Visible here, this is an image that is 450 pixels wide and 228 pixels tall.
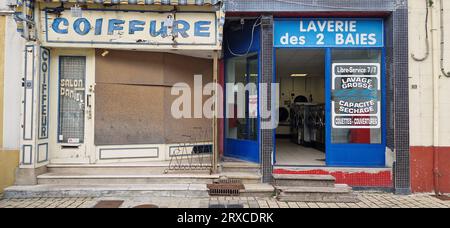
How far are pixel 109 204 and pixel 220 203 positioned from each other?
199cm

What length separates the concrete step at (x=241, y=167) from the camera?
22.8 ft

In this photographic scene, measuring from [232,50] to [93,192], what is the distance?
176 inches

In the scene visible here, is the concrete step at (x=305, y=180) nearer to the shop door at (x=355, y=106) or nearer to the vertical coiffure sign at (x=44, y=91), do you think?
the shop door at (x=355, y=106)

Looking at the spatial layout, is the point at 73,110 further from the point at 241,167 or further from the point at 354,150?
the point at 354,150

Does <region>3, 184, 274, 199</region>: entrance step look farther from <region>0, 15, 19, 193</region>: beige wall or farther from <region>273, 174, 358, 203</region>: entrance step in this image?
<region>0, 15, 19, 193</region>: beige wall

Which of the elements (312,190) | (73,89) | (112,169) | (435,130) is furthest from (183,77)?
(435,130)

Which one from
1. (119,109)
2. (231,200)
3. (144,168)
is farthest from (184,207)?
(119,109)

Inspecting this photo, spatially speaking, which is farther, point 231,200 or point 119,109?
point 119,109

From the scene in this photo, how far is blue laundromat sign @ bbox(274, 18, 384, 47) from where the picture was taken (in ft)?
23.0

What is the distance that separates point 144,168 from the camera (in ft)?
22.9

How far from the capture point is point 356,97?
23.2ft

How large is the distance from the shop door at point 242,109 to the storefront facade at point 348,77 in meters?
0.06

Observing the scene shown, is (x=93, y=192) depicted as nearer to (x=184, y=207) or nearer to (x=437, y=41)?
(x=184, y=207)

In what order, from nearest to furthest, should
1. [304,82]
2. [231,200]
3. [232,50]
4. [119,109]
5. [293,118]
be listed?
1. [231,200]
2. [119,109]
3. [232,50]
4. [293,118]
5. [304,82]
